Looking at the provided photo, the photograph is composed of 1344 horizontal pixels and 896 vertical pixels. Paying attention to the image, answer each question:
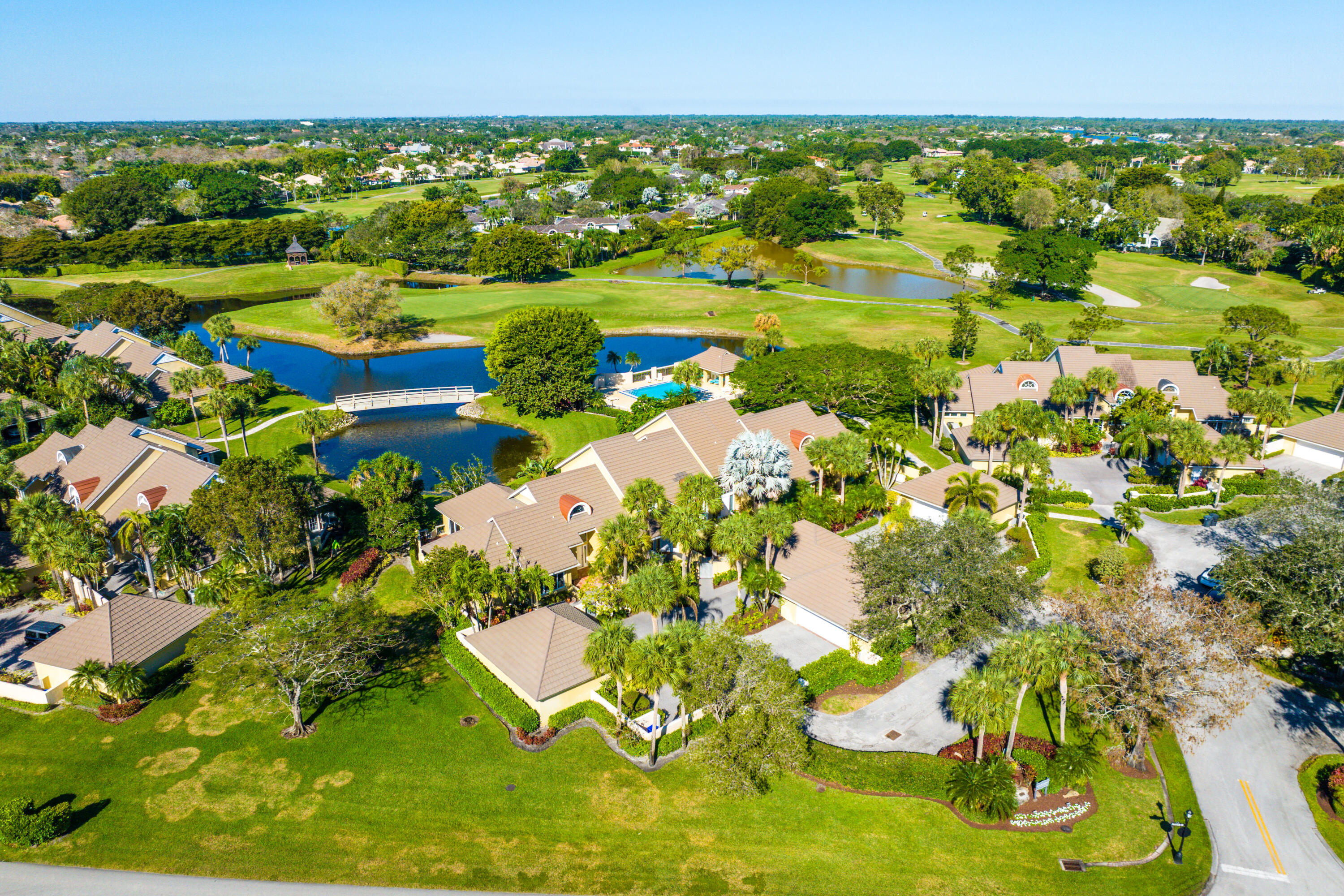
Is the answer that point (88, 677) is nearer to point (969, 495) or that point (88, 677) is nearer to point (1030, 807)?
point (1030, 807)

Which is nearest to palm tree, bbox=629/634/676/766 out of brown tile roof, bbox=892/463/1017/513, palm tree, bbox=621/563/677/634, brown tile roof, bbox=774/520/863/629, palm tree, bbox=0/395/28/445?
palm tree, bbox=621/563/677/634

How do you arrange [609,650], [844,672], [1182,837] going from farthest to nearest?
[844,672] → [609,650] → [1182,837]

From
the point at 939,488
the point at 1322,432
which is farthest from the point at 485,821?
the point at 1322,432

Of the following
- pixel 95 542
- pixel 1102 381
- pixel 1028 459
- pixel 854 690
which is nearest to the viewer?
pixel 854 690

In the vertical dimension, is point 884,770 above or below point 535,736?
above

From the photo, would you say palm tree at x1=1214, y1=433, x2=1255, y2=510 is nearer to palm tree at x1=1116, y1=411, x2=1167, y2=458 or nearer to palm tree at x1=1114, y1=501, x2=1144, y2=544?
palm tree at x1=1116, y1=411, x2=1167, y2=458

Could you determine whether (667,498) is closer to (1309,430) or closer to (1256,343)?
(1309,430)
